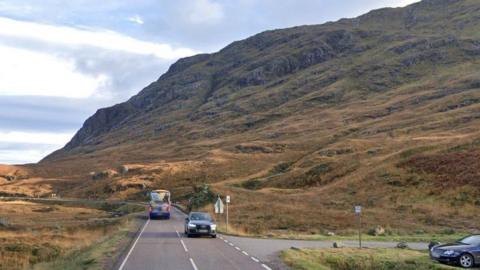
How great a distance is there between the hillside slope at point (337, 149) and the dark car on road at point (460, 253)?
17225 millimetres

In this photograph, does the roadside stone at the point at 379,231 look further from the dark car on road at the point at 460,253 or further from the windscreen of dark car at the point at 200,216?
the dark car on road at the point at 460,253

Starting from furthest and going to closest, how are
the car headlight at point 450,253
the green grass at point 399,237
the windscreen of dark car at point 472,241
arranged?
the green grass at point 399,237 → the windscreen of dark car at point 472,241 → the car headlight at point 450,253

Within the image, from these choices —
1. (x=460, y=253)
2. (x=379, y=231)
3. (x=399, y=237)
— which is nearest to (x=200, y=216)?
(x=379, y=231)

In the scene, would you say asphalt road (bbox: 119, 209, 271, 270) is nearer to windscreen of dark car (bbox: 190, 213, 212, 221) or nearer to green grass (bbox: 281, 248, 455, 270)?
green grass (bbox: 281, 248, 455, 270)

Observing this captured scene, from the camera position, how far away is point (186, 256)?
2267cm

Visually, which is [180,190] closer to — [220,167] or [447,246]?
[220,167]

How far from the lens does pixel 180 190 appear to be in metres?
87.2

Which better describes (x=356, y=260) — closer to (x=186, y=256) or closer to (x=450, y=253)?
(x=450, y=253)

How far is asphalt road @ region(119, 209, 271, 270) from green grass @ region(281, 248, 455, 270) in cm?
172

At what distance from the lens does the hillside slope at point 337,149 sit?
5178 cm

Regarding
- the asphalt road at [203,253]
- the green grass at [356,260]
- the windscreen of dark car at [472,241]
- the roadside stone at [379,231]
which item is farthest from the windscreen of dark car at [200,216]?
the windscreen of dark car at [472,241]

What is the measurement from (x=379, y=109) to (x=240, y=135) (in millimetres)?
34810

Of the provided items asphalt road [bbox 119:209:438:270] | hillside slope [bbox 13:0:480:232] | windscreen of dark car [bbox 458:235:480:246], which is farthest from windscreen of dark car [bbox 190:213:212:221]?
windscreen of dark car [bbox 458:235:480:246]

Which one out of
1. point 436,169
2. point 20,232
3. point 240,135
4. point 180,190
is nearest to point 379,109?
point 240,135
